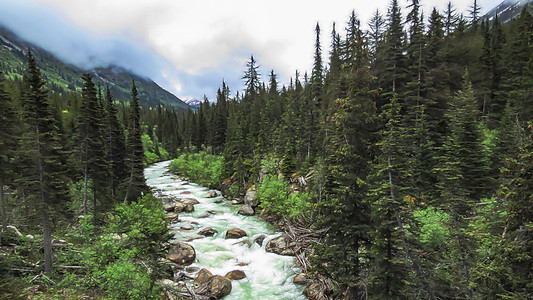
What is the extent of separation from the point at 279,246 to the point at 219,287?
719 cm

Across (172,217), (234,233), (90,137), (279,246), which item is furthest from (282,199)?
(90,137)

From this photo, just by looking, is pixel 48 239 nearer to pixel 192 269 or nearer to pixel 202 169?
pixel 192 269

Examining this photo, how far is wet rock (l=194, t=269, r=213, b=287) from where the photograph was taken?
1480 cm

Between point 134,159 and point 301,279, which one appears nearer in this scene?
point 301,279

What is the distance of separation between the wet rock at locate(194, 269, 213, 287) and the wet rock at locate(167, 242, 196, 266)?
213 cm

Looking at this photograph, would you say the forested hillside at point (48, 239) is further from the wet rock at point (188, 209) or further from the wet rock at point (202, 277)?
the wet rock at point (188, 209)

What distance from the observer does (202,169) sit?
51562 mm

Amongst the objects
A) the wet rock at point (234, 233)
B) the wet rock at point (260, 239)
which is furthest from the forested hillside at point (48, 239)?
the wet rock at point (260, 239)

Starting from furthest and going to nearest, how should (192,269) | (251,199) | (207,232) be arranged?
1. (251,199)
2. (207,232)
3. (192,269)

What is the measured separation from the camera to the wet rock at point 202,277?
1480cm

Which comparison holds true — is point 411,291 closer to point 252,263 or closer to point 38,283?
point 252,263

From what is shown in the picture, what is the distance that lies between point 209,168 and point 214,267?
3504 cm

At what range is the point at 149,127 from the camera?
109250 millimetres

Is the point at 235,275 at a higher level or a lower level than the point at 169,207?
lower
